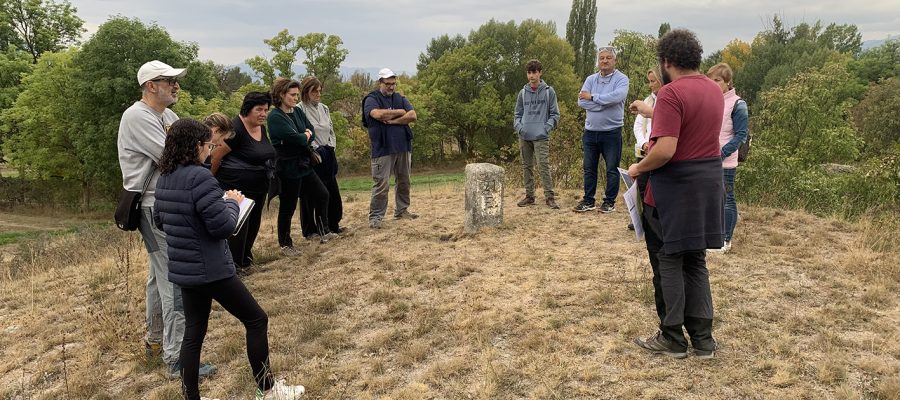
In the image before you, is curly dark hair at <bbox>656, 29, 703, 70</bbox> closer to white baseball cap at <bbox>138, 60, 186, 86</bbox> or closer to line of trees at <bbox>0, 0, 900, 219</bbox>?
white baseball cap at <bbox>138, 60, 186, 86</bbox>

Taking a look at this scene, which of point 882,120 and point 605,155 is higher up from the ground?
point 882,120

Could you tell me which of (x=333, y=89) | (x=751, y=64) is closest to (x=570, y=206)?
(x=333, y=89)

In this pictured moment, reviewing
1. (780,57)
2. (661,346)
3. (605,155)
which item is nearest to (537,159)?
(605,155)

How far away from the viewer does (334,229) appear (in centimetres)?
734

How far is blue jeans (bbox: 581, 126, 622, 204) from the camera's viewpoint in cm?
707

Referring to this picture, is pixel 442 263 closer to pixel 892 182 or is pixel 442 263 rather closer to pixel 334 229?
pixel 334 229

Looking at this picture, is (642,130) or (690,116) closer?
Result: (690,116)

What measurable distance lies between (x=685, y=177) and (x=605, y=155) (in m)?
4.09

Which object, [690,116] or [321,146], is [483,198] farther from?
[690,116]

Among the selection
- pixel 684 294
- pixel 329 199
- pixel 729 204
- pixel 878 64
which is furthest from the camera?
pixel 878 64

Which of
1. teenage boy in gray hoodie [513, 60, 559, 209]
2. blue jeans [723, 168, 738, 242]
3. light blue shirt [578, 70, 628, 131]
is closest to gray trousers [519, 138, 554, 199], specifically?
teenage boy in gray hoodie [513, 60, 559, 209]

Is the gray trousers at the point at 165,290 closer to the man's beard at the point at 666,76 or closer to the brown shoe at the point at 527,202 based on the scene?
the man's beard at the point at 666,76

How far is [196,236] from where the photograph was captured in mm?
2916

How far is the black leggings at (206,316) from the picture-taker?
2982 millimetres
